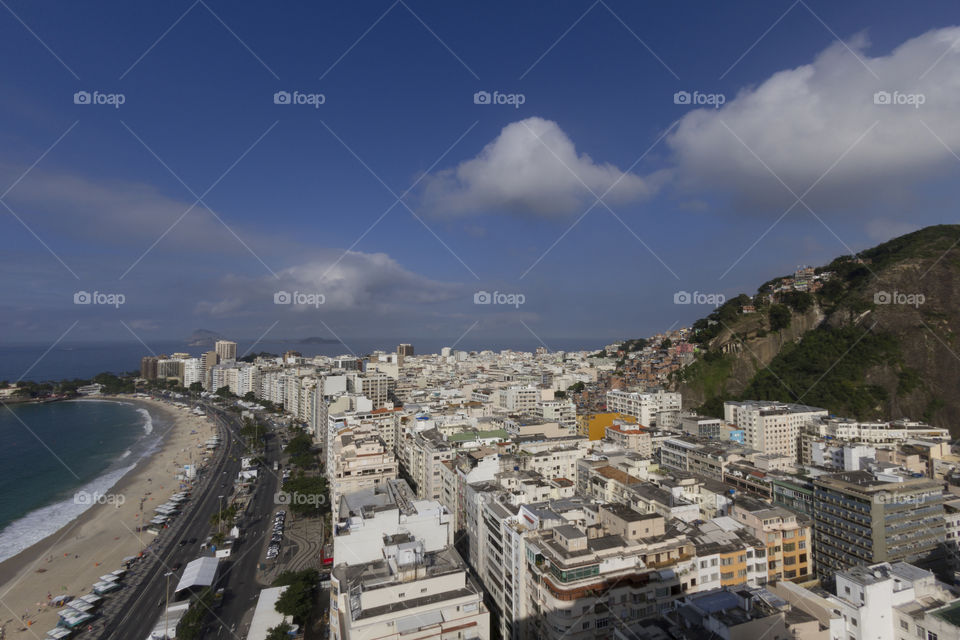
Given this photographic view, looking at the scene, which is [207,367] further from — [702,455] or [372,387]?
[702,455]

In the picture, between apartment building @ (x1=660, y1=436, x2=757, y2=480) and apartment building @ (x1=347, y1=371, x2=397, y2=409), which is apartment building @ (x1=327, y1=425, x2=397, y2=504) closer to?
apartment building @ (x1=660, y1=436, x2=757, y2=480)

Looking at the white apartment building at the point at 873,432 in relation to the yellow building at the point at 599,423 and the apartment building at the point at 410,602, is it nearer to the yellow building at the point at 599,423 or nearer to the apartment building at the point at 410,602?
the yellow building at the point at 599,423

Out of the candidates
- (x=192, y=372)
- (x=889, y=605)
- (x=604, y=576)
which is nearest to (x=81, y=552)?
(x=604, y=576)

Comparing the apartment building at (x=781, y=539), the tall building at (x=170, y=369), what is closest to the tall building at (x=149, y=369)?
the tall building at (x=170, y=369)

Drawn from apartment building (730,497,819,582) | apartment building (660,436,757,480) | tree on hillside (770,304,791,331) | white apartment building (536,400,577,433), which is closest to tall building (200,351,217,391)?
white apartment building (536,400,577,433)

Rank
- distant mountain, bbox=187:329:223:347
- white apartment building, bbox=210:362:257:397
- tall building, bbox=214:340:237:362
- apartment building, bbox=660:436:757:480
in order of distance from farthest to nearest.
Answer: distant mountain, bbox=187:329:223:347 → tall building, bbox=214:340:237:362 → white apartment building, bbox=210:362:257:397 → apartment building, bbox=660:436:757:480
